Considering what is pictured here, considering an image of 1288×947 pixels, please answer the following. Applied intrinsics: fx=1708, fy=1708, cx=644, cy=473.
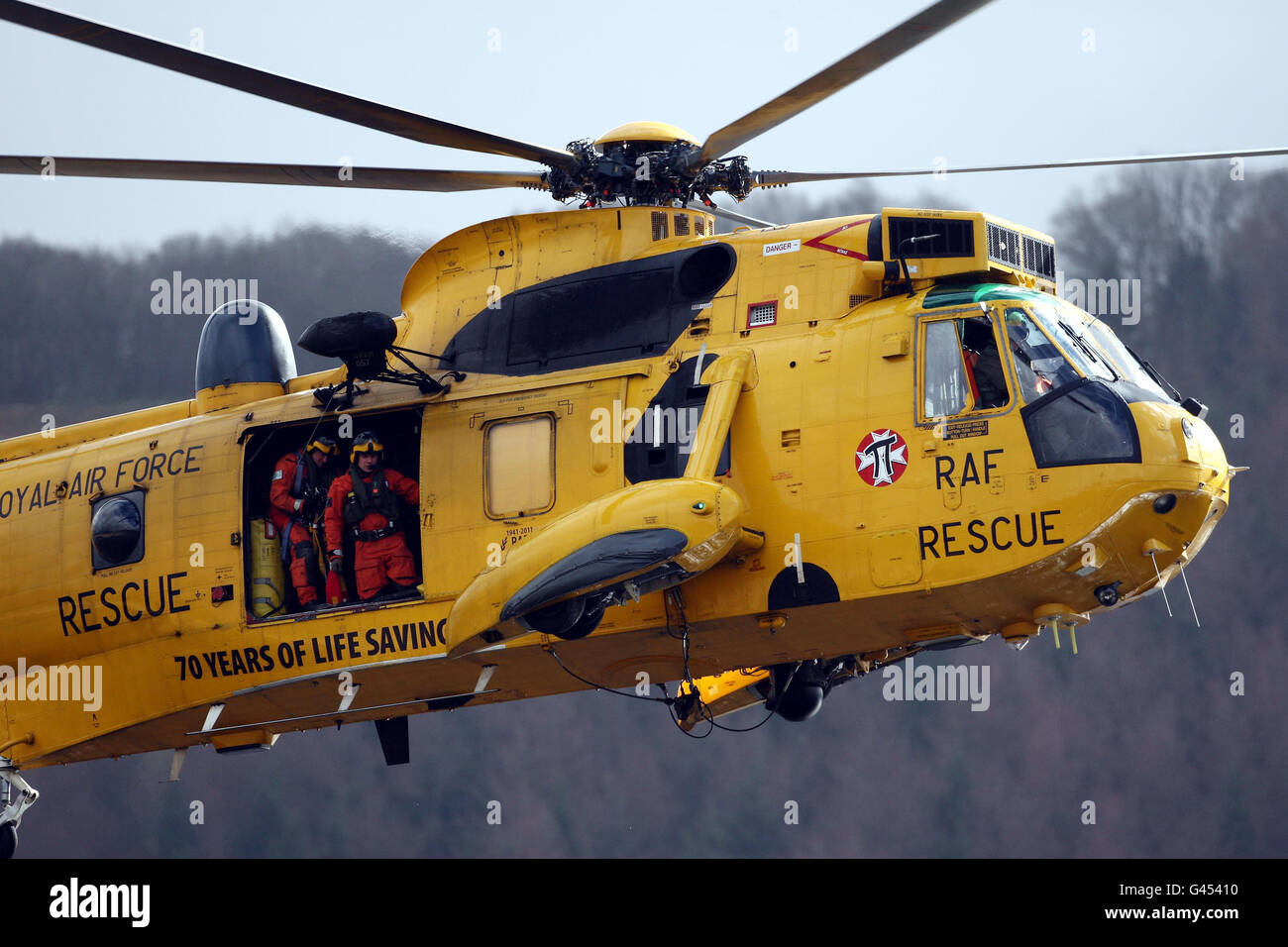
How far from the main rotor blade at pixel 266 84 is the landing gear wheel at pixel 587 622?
10.6 ft

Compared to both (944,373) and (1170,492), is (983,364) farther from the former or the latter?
(1170,492)

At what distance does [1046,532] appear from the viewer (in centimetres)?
974

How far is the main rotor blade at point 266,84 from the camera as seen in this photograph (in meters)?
9.93

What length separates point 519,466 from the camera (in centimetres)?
1129

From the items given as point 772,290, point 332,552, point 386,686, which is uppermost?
point 772,290

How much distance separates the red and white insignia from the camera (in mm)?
10102

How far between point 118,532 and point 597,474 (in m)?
3.99

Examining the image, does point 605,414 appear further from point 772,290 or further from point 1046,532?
point 1046,532

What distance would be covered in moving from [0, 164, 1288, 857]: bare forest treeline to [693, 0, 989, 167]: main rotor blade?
46.5 feet

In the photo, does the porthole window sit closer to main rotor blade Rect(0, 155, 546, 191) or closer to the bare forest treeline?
main rotor blade Rect(0, 155, 546, 191)

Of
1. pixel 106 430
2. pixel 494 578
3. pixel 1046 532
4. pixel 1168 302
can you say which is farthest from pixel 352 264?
pixel 1046 532

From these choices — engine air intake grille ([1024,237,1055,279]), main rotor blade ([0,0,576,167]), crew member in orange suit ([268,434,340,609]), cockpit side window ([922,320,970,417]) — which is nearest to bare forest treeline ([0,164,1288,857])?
crew member in orange suit ([268,434,340,609])

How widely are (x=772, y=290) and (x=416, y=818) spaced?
58.4ft

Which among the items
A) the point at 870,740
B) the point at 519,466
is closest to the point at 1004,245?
the point at 519,466
